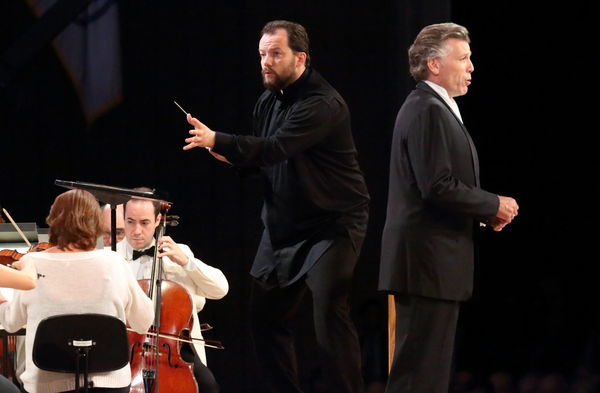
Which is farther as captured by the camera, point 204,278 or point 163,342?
point 204,278

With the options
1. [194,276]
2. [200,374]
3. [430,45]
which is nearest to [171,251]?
[194,276]

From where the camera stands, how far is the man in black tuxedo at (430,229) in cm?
324

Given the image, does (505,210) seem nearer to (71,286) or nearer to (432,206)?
(432,206)

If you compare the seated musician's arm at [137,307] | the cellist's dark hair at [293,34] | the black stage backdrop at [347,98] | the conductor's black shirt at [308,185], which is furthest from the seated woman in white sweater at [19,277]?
the black stage backdrop at [347,98]

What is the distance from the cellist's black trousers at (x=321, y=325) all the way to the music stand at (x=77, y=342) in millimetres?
570

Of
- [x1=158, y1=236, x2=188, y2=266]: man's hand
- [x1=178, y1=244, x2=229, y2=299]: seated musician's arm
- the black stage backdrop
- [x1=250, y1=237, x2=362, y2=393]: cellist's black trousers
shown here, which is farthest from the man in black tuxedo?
the black stage backdrop

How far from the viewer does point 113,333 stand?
11.1ft

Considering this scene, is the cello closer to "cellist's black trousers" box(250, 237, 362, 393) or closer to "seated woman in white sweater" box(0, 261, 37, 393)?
"cellist's black trousers" box(250, 237, 362, 393)

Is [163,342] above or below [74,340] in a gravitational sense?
below

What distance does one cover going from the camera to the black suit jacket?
323cm

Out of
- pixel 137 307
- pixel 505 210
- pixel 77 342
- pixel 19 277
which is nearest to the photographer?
pixel 19 277

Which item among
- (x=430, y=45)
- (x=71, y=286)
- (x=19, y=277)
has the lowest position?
(x=71, y=286)

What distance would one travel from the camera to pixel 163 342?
4.30 m

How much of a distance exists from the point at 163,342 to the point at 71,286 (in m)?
0.94
